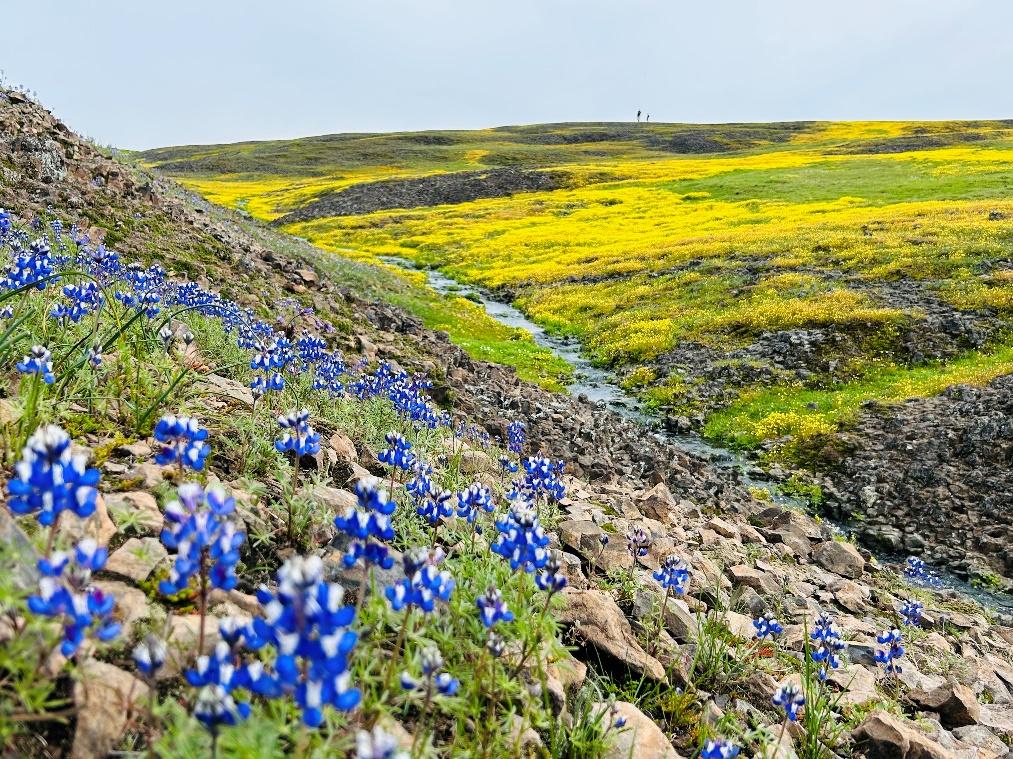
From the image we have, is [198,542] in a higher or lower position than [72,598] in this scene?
higher

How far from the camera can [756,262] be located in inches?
1395

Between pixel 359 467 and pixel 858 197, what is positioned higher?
pixel 858 197

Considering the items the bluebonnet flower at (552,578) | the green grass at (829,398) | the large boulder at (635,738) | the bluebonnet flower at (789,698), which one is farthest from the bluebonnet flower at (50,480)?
the green grass at (829,398)

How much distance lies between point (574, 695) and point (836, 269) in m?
32.4

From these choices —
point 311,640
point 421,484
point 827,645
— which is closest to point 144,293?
point 421,484

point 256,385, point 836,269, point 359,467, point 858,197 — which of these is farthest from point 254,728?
point 858,197

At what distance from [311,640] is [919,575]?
13.3 meters

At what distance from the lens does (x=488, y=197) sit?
8169 centimetres

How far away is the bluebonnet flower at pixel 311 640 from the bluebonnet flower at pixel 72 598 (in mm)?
781

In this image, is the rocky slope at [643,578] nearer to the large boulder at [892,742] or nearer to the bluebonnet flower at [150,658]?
the large boulder at [892,742]

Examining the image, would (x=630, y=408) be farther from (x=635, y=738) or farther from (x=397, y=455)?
(x=635, y=738)

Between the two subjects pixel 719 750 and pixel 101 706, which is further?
pixel 719 750

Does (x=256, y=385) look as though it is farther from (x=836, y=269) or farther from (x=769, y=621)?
(x=836, y=269)

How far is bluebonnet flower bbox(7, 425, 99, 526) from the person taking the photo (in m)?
2.26
